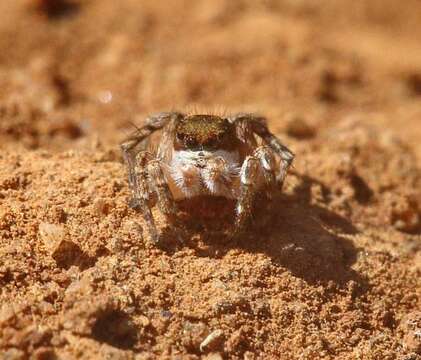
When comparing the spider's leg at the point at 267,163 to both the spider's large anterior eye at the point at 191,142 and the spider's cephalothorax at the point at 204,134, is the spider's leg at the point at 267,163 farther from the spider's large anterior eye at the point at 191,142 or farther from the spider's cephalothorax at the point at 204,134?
the spider's large anterior eye at the point at 191,142

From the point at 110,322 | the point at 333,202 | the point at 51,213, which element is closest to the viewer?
the point at 110,322

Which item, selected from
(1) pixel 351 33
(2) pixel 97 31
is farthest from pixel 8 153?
(1) pixel 351 33

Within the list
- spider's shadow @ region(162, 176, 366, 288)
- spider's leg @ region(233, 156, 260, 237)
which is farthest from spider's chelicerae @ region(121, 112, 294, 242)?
spider's shadow @ region(162, 176, 366, 288)

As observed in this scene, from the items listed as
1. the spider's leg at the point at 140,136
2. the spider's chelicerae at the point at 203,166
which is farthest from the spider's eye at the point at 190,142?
the spider's leg at the point at 140,136

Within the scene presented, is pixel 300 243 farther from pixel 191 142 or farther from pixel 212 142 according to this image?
pixel 191 142

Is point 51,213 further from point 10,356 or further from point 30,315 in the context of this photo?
point 10,356

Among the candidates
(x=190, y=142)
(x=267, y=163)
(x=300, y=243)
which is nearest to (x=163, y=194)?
(x=190, y=142)
